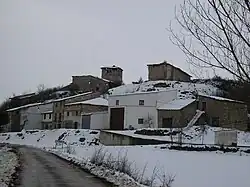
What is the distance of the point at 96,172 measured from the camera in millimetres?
20188

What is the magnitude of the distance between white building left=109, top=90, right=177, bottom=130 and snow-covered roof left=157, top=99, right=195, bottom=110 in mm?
986

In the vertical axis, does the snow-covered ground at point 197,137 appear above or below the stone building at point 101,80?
below

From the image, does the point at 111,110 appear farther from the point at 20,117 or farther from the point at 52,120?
the point at 20,117

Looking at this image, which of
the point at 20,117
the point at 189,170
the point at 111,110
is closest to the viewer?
the point at 189,170

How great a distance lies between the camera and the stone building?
89000 mm

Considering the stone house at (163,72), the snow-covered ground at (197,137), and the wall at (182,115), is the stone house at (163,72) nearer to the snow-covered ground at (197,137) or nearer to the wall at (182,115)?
the wall at (182,115)

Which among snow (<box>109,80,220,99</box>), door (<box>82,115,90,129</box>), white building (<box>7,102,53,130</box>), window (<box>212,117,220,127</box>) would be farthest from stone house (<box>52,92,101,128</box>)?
window (<box>212,117,220,127</box>)

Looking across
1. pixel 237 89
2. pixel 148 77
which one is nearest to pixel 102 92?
pixel 148 77

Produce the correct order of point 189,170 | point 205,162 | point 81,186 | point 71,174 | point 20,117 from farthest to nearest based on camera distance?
point 20,117 → point 205,162 → point 189,170 → point 71,174 → point 81,186

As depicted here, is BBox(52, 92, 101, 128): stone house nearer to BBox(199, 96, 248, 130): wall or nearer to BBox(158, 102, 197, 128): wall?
BBox(158, 102, 197, 128): wall

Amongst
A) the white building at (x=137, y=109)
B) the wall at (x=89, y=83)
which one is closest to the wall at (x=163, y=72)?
the wall at (x=89, y=83)

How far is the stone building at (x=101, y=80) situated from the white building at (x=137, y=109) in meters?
24.6

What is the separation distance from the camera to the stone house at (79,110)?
69.3 metres

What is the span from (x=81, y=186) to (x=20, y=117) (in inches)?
2826
